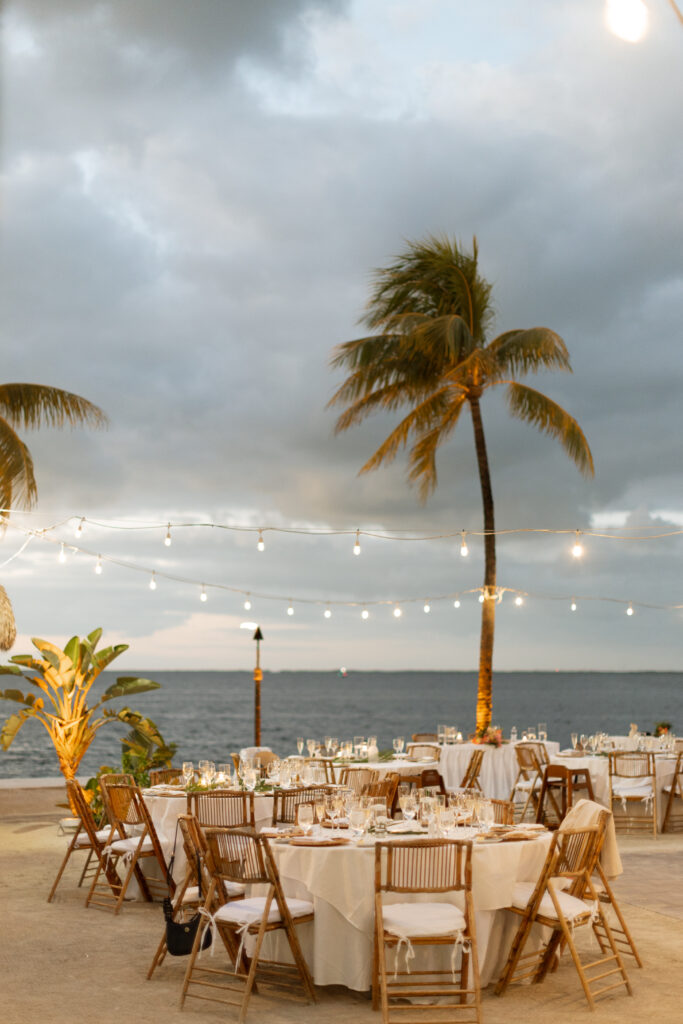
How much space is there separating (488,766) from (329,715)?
187ft

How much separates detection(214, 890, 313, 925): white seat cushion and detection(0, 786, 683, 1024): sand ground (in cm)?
42

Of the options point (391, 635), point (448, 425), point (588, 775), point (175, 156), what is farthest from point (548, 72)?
point (391, 635)

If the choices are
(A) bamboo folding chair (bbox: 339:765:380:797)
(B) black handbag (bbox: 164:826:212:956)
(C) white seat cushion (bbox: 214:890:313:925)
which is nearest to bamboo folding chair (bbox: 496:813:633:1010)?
(C) white seat cushion (bbox: 214:890:313:925)

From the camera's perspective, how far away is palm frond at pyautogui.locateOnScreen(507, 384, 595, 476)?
1390cm

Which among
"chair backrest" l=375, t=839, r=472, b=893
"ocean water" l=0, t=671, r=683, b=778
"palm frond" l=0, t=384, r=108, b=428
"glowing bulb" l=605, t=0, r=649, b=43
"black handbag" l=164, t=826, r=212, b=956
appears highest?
"palm frond" l=0, t=384, r=108, b=428

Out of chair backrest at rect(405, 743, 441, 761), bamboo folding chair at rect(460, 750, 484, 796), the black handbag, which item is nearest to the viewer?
the black handbag

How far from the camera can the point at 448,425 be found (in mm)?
14617

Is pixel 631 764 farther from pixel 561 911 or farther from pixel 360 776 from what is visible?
pixel 561 911

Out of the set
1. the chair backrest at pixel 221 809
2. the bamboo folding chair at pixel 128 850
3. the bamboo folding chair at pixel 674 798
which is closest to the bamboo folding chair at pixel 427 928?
the chair backrest at pixel 221 809

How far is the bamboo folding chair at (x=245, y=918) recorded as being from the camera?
16.4ft

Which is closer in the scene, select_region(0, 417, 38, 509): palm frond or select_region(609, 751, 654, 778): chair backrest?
select_region(0, 417, 38, 509): palm frond

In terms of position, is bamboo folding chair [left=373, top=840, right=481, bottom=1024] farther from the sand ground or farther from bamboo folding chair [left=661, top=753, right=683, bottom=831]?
bamboo folding chair [left=661, top=753, right=683, bottom=831]

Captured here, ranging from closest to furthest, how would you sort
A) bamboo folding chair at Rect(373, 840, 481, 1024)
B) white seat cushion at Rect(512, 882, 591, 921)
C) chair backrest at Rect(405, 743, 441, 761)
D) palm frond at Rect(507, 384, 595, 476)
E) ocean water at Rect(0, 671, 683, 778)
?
bamboo folding chair at Rect(373, 840, 481, 1024), white seat cushion at Rect(512, 882, 591, 921), chair backrest at Rect(405, 743, 441, 761), palm frond at Rect(507, 384, 595, 476), ocean water at Rect(0, 671, 683, 778)

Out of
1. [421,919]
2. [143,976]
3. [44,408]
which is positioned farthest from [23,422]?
[421,919]
